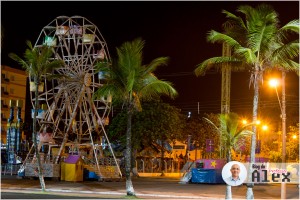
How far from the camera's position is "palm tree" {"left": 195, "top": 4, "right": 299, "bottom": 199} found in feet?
72.7

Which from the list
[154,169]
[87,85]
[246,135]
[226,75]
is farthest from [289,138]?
[246,135]

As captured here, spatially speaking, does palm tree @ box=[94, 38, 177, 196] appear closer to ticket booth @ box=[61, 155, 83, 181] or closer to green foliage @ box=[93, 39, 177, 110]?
green foliage @ box=[93, 39, 177, 110]

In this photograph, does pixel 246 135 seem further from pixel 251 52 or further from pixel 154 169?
pixel 154 169

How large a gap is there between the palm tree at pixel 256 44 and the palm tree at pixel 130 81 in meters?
3.43

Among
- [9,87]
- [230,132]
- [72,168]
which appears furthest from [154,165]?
[230,132]

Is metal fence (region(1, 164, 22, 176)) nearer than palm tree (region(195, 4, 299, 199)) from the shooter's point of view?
No

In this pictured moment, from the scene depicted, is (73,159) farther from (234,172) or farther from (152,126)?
(234,172)

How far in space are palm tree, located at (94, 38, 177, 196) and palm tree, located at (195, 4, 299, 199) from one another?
3.43 m

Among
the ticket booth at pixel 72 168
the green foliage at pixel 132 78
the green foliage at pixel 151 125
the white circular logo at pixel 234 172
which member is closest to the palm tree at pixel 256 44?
the white circular logo at pixel 234 172

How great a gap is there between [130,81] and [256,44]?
6341 mm

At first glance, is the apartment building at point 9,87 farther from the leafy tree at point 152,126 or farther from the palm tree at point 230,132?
the palm tree at point 230,132

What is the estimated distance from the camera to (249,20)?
73.9 ft

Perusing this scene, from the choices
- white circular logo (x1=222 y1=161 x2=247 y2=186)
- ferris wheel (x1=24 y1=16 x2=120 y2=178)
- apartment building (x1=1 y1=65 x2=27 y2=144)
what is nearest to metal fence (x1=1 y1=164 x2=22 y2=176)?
ferris wheel (x1=24 y1=16 x2=120 y2=178)

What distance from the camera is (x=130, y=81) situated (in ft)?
85.0
